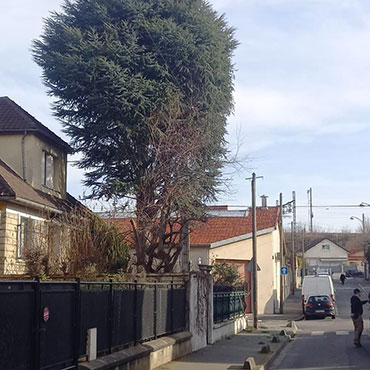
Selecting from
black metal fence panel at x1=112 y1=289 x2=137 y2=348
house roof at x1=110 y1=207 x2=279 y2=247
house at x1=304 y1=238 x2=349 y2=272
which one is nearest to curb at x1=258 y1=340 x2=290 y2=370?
black metal fence panel at x1=112 y1=289 x2=137 y2=348

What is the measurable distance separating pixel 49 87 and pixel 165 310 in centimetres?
1285

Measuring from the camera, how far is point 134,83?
2425 cm

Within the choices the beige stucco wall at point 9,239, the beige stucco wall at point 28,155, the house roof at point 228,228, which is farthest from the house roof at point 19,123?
the house roof at point 228,228

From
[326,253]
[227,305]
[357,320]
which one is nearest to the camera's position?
[357,320]

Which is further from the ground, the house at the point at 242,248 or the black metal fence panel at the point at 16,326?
the house at the point at 242,248

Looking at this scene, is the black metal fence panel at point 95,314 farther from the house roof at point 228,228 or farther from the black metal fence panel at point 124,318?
the house roof at point 228,228

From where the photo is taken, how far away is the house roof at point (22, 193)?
19.2 meters

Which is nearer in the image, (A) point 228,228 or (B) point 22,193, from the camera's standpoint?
(B) point 22,193

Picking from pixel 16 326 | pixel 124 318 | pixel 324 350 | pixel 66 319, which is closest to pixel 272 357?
pixel 324 350

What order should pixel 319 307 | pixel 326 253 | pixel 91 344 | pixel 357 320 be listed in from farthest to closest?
1. pixel 326 253
2. pixel 319 307
3. pixel 357 320
4. pixel 91 344

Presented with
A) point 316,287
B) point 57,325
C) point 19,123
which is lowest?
point 316,287

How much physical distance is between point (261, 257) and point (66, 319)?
32.7m

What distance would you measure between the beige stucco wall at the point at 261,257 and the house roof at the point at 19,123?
1596 cm

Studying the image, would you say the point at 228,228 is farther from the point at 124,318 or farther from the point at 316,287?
the point at 124,318
